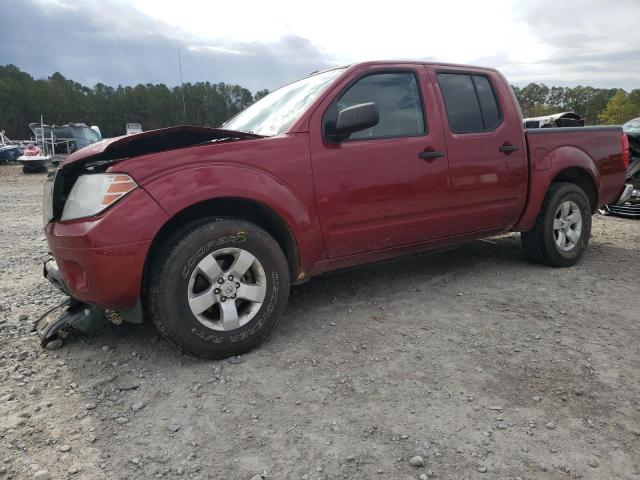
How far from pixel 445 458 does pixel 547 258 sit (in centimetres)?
303

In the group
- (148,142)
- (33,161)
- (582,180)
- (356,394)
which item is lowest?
(356,394)

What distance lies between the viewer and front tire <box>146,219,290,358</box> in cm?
256

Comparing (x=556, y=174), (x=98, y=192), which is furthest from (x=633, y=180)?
(x=98, y=192)

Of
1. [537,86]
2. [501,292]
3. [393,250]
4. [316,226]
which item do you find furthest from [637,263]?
[537,86]

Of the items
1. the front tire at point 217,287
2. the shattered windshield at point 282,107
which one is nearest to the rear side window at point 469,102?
the shattered windshield at point 282,107

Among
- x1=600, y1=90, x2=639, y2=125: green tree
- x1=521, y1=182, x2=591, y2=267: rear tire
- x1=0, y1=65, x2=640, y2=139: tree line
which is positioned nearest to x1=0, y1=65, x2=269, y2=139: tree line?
x1=0, y1=65, x2=640, y2=139: tree line

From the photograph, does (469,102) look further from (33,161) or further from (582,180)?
(33,161)

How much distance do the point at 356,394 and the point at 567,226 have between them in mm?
3175

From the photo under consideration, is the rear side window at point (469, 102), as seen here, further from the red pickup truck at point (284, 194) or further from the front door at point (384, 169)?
Answer: the front door at point (384, 169)

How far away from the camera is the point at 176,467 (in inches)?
74.3

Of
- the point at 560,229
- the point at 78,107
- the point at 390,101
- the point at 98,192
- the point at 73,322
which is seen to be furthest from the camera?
the point at 78,107

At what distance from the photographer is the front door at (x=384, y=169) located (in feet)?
10.0

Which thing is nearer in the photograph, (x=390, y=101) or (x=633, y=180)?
(x=390, y=101)

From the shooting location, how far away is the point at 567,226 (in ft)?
14.7
